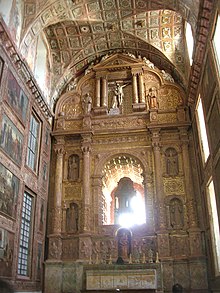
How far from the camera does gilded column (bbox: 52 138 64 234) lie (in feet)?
55.2

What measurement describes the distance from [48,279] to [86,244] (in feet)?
7.65

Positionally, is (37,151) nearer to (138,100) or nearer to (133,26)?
(138,100)

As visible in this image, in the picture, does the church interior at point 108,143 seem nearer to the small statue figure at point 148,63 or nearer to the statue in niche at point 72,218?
the statue in niche at point 72,218

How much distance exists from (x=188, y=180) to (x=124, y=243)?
4.46 meters

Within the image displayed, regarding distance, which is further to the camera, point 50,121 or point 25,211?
point 50,121

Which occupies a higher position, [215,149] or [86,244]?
[215,149]

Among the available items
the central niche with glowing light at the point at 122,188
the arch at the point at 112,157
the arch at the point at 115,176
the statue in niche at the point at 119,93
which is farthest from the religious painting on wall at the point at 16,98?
the statue in niche at the point at 119,93

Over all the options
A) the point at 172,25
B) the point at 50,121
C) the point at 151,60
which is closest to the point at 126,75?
the point at 151,60

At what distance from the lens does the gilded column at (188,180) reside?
52.2ft

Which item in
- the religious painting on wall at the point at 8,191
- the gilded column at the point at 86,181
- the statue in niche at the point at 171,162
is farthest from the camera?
the statue in niche at the point at 171,162

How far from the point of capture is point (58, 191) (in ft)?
57.5

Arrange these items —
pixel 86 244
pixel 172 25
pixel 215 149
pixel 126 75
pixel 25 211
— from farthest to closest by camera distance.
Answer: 1. pixel 126 75
2. pixel 172 25
3. pixel 86 244
4. pixel 25 211
5. pixel 215 149

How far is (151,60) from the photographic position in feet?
67.1

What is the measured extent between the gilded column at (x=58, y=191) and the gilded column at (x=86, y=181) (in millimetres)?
1312
